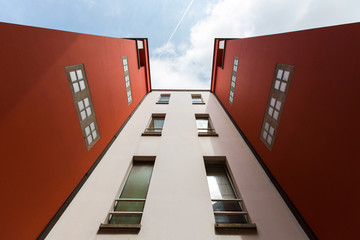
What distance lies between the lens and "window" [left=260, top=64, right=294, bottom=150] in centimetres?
573

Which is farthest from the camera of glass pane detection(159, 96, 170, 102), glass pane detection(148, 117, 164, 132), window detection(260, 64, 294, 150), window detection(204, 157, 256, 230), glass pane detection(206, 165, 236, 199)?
glass pane detection(159, 96, 170, 102)

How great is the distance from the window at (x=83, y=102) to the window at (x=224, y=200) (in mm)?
5661

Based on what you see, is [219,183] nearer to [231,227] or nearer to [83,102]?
[231,227]

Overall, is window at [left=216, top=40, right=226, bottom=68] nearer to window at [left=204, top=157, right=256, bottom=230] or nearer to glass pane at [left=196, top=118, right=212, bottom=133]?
glass pane at [left=196, top=118, right=212, bottom=133]

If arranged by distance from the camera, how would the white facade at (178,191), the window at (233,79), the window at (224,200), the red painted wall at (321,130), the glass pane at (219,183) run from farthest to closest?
the window at (233,79)
the glass pane at (219,183)
the window at (224,200)
the white facade at (178,191)
the red painted wall at (321,130)

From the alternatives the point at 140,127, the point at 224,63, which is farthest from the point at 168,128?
the point at 224,63

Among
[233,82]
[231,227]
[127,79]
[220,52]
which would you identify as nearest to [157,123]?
[127,79]

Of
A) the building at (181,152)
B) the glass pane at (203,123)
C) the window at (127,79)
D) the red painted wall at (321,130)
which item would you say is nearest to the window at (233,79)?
the building at (181,152)

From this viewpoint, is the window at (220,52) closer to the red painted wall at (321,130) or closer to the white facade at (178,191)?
the red painted wall at (321,130)

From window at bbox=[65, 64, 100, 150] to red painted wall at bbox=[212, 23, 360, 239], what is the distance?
8147 millimetres

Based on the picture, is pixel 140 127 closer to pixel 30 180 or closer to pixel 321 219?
pixel 30 180

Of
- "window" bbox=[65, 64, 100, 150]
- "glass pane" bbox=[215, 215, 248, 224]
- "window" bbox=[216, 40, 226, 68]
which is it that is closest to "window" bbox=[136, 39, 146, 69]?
"window" bbox=[216, 40, 226, 68]

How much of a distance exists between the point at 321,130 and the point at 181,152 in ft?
18.1

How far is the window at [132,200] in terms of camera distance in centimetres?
479
